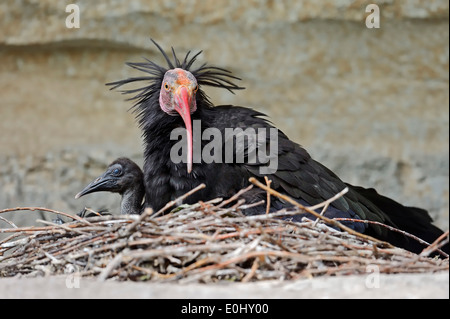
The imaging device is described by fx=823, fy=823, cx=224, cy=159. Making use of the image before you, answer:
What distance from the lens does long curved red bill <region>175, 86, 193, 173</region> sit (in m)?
3.71

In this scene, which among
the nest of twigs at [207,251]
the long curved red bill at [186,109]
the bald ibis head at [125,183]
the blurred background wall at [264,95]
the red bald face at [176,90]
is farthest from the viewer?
the blurred background wall at [264,95]

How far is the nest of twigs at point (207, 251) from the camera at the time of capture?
103 inches

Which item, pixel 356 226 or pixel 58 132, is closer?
pixel 356 226

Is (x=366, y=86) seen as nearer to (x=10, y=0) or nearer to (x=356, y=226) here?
(x=356, y=226)

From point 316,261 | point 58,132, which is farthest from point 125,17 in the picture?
point 316,261

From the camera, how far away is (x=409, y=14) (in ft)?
17.9

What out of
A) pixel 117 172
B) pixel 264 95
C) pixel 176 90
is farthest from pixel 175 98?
pixel 264 95

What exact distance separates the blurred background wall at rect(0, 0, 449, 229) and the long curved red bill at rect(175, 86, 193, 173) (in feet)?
5.86

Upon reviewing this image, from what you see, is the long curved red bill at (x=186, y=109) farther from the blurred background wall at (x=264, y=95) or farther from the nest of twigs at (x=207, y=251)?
the blurred background wall at (x=264, y=95)

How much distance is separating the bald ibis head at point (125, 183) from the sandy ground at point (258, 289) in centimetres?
158

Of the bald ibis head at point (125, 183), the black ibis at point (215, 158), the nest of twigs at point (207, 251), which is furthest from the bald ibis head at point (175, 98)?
the nest of twigs at point (207, 251)
